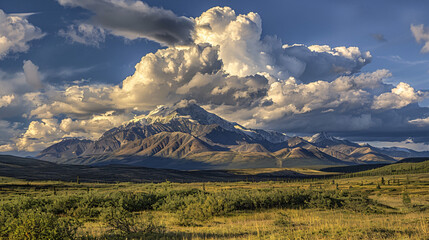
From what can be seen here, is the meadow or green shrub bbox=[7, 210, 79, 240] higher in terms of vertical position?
green shrub bbox=[7, 210, 79, 240]

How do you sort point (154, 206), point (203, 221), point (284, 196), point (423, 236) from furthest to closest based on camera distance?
point (284, 196) → point (154, 206) → point (203, 221) → point (423, 236)

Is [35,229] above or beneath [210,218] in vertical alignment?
above

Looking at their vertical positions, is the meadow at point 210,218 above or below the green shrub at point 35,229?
below

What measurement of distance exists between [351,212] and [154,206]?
2270cm

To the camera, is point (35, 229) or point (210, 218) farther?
point (210, 218)

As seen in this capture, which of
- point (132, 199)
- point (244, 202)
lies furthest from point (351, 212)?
point (132, 199)

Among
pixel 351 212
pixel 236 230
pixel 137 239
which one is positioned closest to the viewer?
pixel 137 239

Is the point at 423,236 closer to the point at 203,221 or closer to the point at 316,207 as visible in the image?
the point at 203,221

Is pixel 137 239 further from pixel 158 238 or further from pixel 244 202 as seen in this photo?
pixel 244 202

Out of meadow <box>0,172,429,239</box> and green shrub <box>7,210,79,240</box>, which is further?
meadow <box>0,172,429,239</box>

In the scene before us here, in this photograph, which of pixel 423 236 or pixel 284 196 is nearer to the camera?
pixel 423 236

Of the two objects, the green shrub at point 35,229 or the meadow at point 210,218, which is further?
the meadow at point 210,218

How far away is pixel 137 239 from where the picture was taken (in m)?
18.2

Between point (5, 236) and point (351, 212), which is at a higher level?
point (5, 236)
